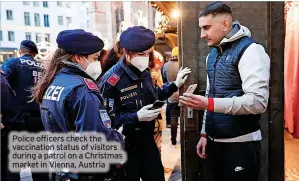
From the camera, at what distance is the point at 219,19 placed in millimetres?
2258

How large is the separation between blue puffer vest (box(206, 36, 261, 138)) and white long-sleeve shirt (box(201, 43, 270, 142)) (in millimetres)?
73

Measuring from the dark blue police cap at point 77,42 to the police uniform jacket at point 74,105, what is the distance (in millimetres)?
108

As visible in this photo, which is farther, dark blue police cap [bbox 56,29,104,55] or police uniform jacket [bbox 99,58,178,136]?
police uniform jacket [bbox 99,58,178,136]

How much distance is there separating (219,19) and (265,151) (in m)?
1.45

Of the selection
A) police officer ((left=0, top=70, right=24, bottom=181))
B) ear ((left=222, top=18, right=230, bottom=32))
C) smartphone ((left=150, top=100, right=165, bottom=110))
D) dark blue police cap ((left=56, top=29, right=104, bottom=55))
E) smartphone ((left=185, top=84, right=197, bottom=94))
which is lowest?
police officer ((left=0, top=70, right=24, bottom=181))

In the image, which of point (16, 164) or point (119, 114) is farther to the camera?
point (16, 164)

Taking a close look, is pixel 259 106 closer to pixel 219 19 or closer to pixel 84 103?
pixel 219 19

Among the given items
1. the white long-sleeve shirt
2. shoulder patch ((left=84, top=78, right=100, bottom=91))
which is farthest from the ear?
shoulder patch ((left=84, top=78, right=100, bottom=91))

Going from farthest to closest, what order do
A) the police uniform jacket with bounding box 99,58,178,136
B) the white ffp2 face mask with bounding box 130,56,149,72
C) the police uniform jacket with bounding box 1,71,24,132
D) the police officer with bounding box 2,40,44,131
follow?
the police officer with bounding box 2,40,44,131
the police uniform jacket with bounding box 1,71,24,132
the white ffp2 face mask with bounding box 130,56,149,72
the police uniform jacket with bounding box 99,58,178,136

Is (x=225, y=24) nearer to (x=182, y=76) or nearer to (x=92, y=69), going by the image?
(x=182, y=76)

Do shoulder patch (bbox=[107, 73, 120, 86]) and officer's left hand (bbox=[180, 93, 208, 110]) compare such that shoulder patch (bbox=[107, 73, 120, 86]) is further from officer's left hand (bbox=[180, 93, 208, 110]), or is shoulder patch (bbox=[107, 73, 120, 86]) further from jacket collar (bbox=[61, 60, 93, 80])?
officer's left hand (bbox=[180, 93, 208, 110])

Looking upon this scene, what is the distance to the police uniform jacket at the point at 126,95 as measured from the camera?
2.75 m

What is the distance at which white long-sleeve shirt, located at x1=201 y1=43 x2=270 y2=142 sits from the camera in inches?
81.9

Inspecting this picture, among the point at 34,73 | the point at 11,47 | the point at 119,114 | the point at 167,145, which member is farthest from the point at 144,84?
the point at 11,47
